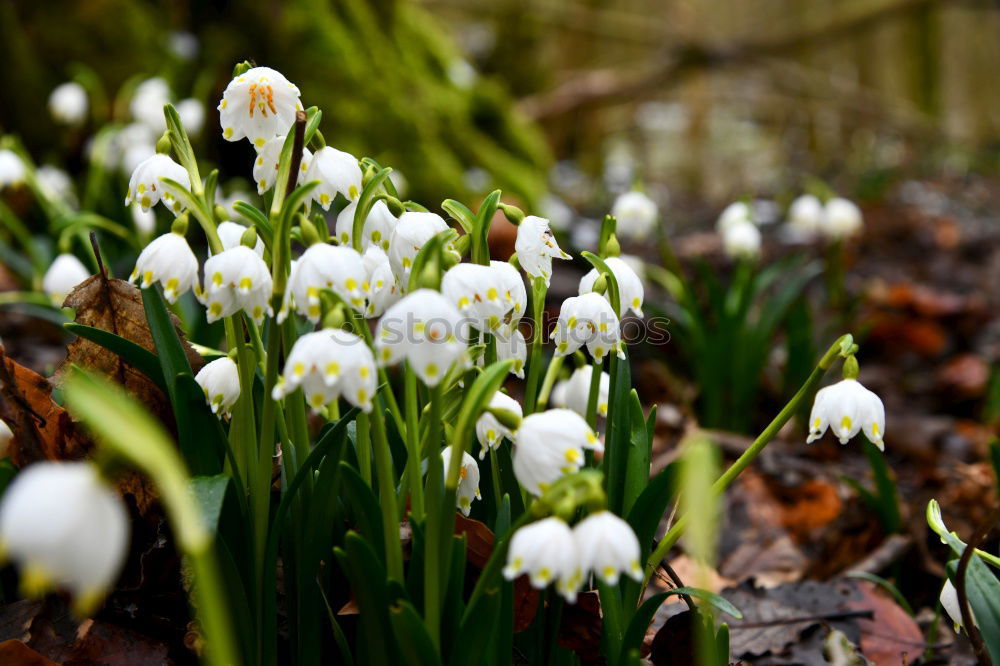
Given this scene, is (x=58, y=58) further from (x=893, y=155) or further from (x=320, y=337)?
(x=893, y=155)

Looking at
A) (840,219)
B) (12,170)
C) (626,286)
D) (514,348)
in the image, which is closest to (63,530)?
(514,348)

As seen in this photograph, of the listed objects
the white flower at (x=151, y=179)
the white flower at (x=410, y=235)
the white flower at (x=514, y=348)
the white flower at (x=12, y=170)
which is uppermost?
the white flower at (x=12, y=170)

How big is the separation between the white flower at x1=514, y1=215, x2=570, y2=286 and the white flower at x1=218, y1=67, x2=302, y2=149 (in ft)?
0.98

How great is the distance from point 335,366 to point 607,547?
30 centimetres

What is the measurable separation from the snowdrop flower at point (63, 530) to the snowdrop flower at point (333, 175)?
0.50 metres

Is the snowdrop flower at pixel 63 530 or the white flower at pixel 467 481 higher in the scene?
the white flower at pixel 467 481

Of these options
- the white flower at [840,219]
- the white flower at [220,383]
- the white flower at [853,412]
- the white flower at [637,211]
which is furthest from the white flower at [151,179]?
the white flower at [840,219]

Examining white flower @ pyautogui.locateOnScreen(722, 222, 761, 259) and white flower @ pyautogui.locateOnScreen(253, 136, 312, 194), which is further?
white flower @ pyautogui.locateOnScreen(722, 222, 761, 259)

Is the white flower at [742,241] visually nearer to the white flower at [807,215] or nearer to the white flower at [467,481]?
the white flower at [807,215]

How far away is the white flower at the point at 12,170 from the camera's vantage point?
239 cm

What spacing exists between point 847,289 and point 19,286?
3.64 metres

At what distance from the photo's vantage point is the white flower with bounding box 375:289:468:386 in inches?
32.4

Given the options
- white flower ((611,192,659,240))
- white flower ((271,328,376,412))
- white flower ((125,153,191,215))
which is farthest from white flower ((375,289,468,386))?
white flower ((611,192,659,240))

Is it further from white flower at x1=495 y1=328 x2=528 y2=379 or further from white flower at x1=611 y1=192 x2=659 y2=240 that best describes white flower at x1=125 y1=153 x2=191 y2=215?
white flower at x1=611 y1=192 x2=659 y2=240
